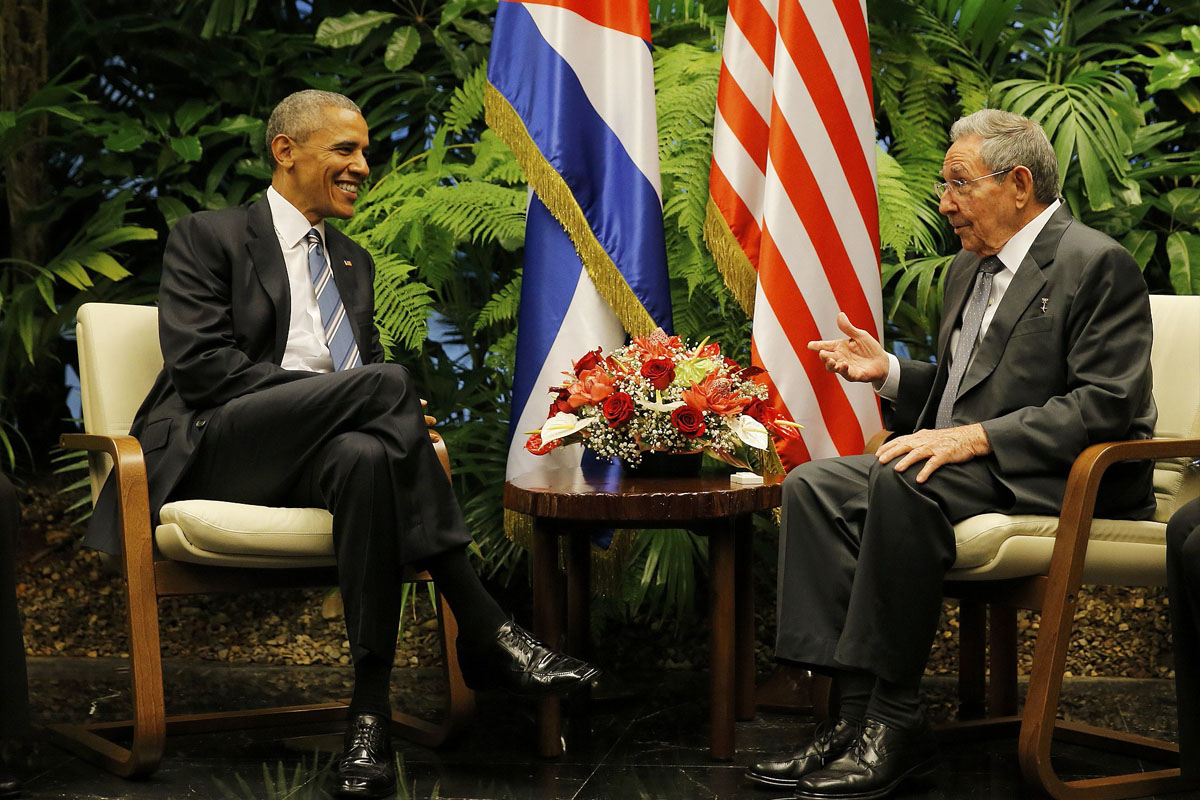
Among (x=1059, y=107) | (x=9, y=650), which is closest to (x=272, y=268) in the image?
(x=9, y=650)

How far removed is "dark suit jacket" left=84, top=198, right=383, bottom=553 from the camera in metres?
2.72

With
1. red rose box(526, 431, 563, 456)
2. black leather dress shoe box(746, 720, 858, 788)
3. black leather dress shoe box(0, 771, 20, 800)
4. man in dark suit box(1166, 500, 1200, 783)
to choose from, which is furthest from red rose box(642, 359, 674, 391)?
black leather dress shoe box(0, 771, 20, 800)

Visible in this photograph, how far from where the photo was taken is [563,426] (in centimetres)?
280

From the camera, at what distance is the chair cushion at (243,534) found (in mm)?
2521

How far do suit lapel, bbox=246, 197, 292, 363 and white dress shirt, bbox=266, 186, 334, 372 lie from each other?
23mm

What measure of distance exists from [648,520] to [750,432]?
39 cm

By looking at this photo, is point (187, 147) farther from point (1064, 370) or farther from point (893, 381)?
point (1064, 370)

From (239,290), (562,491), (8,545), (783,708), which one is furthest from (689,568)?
(8,545)

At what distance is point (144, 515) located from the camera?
2551 mm

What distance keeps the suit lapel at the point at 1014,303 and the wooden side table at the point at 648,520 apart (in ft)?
1.68

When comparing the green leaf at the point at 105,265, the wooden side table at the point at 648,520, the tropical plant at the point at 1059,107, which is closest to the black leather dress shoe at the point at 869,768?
the wooden side table at the point at 648,520

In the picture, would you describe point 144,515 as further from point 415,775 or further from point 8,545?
point 415,775

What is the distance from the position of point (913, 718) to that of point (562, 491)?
33.0 inches

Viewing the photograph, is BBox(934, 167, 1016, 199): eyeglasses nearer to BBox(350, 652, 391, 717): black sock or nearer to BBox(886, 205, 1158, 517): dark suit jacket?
BBox(886, 205, 1158, 517): dark suit jacket
